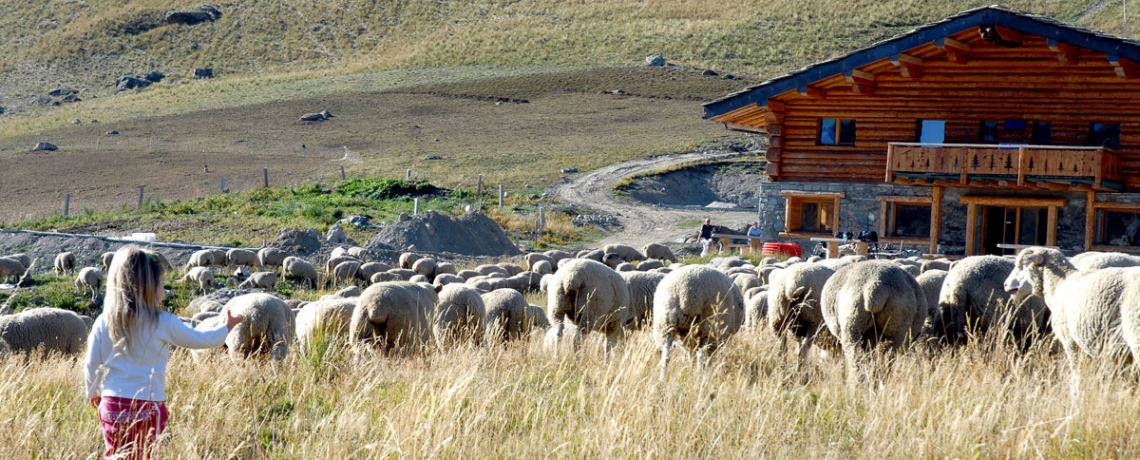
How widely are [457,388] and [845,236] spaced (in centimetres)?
2393

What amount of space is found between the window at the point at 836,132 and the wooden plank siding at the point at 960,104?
0.56ft

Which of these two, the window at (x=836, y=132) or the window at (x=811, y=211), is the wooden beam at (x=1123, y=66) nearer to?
the window at (x=836, y=132)

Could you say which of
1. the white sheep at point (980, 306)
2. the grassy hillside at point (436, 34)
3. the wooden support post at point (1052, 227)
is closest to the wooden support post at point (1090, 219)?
the wooden support post at point (1052, 227)

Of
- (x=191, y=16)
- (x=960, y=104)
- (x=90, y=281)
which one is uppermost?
(x=191, y=16)

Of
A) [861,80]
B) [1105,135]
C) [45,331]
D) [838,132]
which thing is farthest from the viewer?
[838,132]

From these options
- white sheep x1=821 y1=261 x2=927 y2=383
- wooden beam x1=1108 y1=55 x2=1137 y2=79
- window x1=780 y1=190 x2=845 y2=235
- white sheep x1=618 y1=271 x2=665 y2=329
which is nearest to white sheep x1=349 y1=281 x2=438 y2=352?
white sheep x1=618 y1=271 x2=665 y2=329

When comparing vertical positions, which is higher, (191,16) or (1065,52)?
(191,16)

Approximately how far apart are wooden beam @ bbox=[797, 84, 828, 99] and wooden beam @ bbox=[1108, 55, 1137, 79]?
7.04 meters

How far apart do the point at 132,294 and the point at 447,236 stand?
27.1m

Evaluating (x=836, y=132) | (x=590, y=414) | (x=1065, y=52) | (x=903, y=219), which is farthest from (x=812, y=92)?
(x=590, y=414)

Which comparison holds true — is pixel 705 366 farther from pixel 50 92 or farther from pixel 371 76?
pixel 50 92

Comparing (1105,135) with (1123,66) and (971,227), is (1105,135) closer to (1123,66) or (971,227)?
(1123,66)

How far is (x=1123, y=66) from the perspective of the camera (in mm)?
27469

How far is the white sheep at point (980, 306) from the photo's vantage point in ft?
37.3
